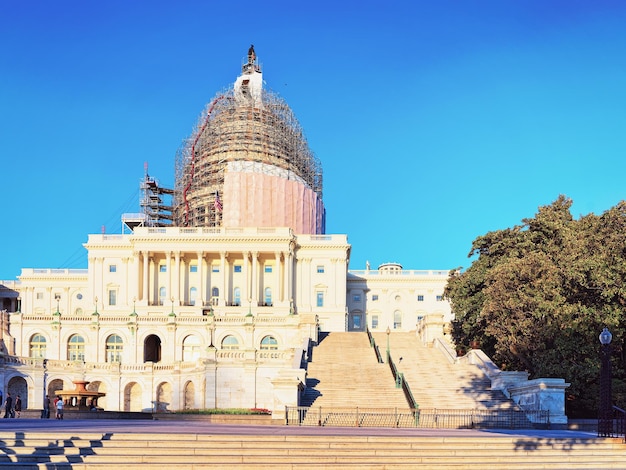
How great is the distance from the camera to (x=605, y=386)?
25438 mm

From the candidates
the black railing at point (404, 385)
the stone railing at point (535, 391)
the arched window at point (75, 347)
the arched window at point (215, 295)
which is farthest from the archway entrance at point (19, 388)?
the arched window at point (215, 295)

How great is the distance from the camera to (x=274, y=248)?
92.8 meters

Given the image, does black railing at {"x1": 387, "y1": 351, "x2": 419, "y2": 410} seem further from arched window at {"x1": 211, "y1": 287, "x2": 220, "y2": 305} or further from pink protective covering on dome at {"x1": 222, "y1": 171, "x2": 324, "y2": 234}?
pink protective covering on dome at {"x1": 222, "y1": 171, "x2": 324, "y2": 234}

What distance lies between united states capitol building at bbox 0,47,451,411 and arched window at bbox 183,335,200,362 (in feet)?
0.32

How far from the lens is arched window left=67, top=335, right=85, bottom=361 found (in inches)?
2648

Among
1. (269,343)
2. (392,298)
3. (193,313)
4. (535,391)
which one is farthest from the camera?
(392,298)

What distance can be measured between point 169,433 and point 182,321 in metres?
45.9

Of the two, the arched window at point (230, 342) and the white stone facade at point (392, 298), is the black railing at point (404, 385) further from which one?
the white stone facade at point (392, 298)

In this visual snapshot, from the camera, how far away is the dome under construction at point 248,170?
102 meters

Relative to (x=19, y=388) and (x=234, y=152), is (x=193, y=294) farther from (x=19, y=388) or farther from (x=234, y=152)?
(x=19, y=388)

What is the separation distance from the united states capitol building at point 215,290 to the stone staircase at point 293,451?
23.9 meters

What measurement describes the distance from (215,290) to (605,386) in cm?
7285

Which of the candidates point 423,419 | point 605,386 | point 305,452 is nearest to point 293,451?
point 305,452

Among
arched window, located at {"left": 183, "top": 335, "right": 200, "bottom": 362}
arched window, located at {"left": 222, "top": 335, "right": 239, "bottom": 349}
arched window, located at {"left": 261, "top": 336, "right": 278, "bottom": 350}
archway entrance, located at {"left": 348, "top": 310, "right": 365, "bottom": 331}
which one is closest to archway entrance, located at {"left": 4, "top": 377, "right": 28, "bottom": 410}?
arched window, located at {"left": 183, "top": 335, "right": 200, "bottom": 362}
